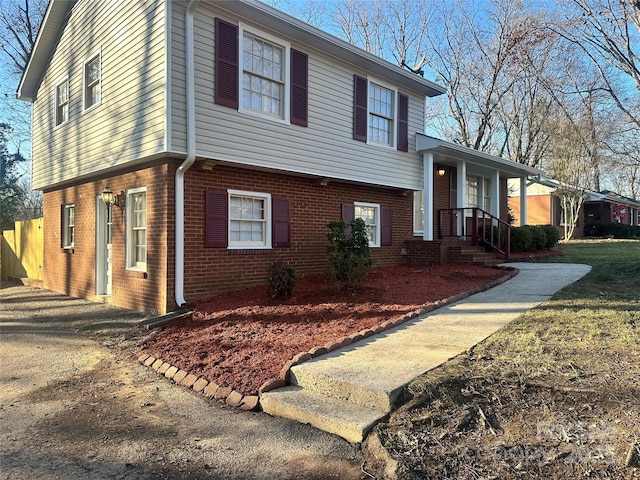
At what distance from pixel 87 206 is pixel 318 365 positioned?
8534mm

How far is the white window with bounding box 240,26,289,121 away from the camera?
352 inches

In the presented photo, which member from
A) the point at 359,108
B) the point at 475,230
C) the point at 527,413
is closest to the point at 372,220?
the point at 359,108

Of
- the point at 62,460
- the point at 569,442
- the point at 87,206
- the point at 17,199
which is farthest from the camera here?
the point at 17,199

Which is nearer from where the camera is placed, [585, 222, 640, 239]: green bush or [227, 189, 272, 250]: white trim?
[227, 189, 272, 250]: white trim

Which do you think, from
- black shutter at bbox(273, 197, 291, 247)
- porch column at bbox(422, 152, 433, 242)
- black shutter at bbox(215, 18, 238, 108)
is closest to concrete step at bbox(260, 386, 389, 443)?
black shutter at bbox(273, 197, 291, 247)

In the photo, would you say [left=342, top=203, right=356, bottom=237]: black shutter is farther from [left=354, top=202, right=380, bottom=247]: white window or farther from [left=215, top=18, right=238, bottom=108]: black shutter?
[left=215, top=18, right=238, bottom=108]: black shutter

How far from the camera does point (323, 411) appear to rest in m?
4.04

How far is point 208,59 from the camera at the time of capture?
27.2 feet

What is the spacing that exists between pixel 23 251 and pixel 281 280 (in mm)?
12524

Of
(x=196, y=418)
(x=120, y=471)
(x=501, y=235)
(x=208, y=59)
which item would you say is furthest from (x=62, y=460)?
(x=501, y=235)

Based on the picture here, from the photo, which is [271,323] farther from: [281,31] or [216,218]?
[281,31]

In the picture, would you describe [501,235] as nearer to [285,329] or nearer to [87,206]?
[285,329]

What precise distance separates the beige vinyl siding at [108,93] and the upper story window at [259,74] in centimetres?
110

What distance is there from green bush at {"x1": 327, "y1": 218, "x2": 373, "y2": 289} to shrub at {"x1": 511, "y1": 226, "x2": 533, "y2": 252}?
834 centimetres
